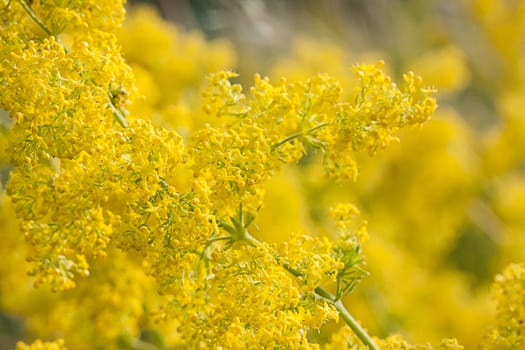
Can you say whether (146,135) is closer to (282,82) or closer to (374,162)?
(282,82)

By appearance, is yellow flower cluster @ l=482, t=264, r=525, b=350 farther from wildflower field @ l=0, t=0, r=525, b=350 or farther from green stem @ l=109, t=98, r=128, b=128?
green stem @ l=109, t=98, r=128, b=128

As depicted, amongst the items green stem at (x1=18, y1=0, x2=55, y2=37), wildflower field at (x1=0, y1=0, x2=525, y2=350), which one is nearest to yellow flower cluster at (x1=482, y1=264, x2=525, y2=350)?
wildflower field at (x1=0, y1=0, x2=525, y2=350)

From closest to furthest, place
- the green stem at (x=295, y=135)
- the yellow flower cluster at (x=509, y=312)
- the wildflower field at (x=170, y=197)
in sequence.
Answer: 1. the wildflower field at (x=170, y=197)
2. the green stem at (x=295, y=135)
3. the yellow flower cluster at (x=509, y=312)

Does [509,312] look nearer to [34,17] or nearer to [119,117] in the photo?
[119,117]

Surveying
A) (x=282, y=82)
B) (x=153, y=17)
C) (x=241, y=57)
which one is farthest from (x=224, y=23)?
(x=282, y=82)

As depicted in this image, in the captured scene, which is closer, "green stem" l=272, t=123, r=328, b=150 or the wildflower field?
the wildflower field

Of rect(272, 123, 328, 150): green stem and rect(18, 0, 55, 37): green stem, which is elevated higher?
rect(18, 0, 55, 37): green stem

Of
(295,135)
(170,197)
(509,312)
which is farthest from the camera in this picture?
(509,312)

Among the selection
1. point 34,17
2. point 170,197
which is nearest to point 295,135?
point 170,197

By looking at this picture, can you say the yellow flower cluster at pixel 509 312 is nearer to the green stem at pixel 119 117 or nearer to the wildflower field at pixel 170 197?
the wildflower field at pixel 170 197

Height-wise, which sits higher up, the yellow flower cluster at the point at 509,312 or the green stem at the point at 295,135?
the green stem at the point at 295,135

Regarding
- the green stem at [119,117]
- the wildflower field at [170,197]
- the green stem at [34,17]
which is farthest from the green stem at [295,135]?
the green stem at [34,17]

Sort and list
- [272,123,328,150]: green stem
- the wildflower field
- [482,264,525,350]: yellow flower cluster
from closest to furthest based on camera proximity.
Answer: the wildflower field, [272,123,328,150]: green stem, [482,264,525,350]: yellow flower cluster
